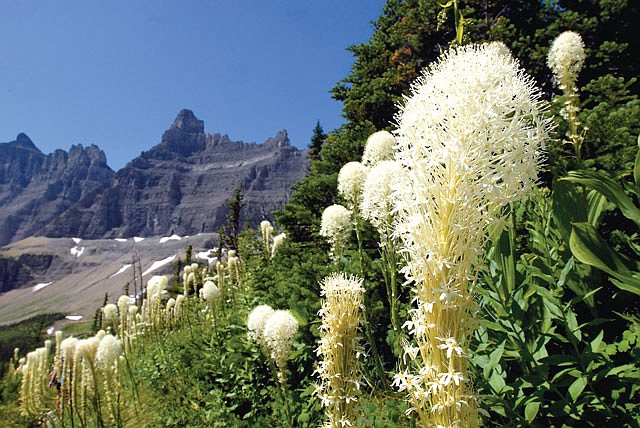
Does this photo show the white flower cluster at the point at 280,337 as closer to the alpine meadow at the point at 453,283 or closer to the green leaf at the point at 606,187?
the alpine meadow at the point at 453,283

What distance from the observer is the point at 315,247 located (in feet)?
19.7

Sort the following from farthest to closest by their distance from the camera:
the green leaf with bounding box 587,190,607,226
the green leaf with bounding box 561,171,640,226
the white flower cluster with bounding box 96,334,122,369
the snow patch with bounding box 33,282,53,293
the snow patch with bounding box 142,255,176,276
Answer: the snow patch with bounding box 33,282,53,293 < the snow patch with bounding box 142,255,176,276 < the white flower cluster with bounding box 96,334,122,369 < the green leaf with bounding box 587,190,607,226 < the green leaf with bounding box 561,171,640,226

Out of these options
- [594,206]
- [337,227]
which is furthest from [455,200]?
[337,227]

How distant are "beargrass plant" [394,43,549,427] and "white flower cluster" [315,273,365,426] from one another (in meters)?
0.58

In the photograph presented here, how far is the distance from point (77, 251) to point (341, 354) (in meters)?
196

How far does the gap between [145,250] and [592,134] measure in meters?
156

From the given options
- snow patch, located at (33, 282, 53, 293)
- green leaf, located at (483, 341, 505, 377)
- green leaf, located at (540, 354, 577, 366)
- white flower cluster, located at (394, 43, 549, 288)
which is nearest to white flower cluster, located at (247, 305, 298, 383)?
green leaf, located at (483, 341, 505, 377)

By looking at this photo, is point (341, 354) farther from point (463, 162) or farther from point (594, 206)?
point (594, 206)

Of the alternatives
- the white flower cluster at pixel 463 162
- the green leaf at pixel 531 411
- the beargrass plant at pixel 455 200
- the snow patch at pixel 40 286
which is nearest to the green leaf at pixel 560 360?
the green leaf at pixel 531 411

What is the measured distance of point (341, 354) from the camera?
180 cm

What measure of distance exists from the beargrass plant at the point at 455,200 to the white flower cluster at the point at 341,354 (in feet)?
1.90

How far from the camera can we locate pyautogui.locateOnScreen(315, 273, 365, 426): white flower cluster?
1.75 m

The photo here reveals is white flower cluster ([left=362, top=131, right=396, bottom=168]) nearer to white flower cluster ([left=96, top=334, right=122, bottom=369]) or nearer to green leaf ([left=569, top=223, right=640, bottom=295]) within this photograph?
green leaf ([left=569, top=223, right=640, bottom=295])

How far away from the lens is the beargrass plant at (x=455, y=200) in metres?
1.10
